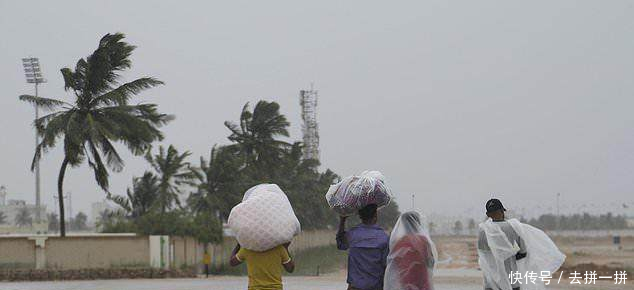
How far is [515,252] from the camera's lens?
8664mm

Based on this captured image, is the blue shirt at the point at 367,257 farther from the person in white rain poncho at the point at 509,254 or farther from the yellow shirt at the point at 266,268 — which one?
the person in white rain poncho at the point at 509,254

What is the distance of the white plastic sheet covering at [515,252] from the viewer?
862 centimetres

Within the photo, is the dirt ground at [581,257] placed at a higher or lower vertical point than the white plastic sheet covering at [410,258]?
lower

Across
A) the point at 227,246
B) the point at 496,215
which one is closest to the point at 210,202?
the point at 227,246

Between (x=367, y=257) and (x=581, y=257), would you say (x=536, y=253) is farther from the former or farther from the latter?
(x=581, y=257)

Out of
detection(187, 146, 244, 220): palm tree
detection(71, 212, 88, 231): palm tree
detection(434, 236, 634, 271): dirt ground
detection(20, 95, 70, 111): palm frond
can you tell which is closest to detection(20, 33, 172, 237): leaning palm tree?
detection(20, 95, 70, 111): palm frond

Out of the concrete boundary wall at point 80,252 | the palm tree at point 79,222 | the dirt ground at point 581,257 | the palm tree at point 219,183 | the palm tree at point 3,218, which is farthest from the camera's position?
the palm tree at point 79,222

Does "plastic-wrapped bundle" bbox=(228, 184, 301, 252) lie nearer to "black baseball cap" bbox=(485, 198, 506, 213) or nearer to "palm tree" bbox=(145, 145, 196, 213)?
"black baseball cap" bbox=(485, 198, 506, 213)

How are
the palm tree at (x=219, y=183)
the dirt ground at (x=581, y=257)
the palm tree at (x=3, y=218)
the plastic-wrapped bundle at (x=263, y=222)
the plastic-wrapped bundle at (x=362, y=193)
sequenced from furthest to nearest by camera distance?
the palm tree at (x=3, y=218) < the dirt ground at (x=581, y=257) < the palm tree at (x=219, y=183) < the plastic-wrapped bundle at (x=362, y=193) < the plastic-wrapped bundle at (x=263, y=222)

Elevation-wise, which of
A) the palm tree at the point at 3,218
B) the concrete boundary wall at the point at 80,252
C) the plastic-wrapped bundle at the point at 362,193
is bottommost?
the palm tree at the point at 3,218

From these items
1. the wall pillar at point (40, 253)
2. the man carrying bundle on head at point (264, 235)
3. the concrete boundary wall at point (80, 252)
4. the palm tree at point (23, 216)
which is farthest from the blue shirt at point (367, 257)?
the palm tree at point (23, 216)

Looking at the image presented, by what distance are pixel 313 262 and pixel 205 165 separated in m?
12.2

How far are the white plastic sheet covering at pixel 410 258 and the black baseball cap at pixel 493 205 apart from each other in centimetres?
152

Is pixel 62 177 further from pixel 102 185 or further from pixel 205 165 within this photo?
pixel 205 165
